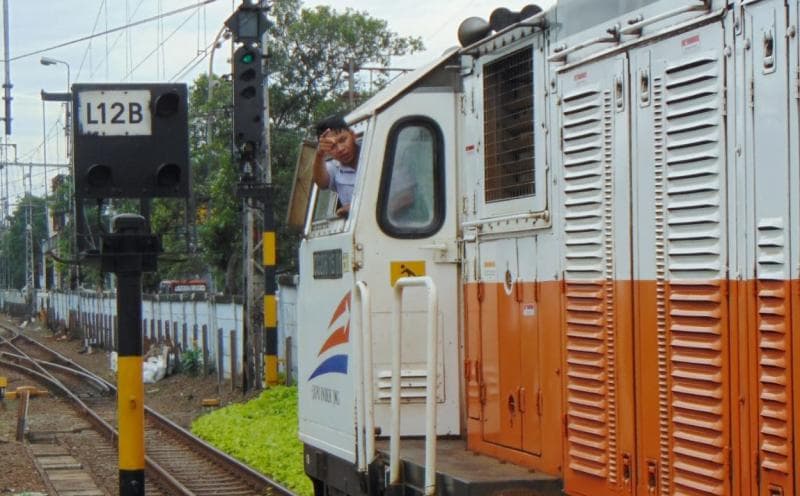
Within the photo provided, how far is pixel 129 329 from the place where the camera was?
7527mm

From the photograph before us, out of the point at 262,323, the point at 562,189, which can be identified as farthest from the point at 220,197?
the point at 562,189

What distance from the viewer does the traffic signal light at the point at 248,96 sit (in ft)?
63.5

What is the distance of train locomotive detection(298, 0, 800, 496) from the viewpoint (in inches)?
177

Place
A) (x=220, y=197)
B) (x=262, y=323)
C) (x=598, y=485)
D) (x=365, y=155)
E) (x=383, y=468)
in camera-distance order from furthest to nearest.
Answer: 1. (x=220, y=197)
2. (x=262, y=323)
3. (x=365, y=155)
4. (x=383, y=468)
5. (x=598, y=485)

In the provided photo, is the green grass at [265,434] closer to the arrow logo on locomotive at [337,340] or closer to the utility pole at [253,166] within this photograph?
the utility pole at [253,166]

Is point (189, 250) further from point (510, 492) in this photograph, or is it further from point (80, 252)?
point (510, 492)

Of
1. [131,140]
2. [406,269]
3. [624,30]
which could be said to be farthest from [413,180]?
[624,30]

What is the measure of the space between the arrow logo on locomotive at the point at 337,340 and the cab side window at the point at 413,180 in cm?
54

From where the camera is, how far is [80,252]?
300 inches

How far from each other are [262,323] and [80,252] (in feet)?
49.5

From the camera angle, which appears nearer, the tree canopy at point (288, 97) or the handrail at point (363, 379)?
the handrail at point (363, 379)

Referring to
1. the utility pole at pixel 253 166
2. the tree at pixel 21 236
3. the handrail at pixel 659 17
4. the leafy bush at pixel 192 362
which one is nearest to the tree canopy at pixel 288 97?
the leafy bush at pixel 192 362

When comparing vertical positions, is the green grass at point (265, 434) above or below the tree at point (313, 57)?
below

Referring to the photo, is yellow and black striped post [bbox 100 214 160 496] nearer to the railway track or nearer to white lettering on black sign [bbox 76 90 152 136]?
white lettering on black sign [bbox 76 90 152 136]
